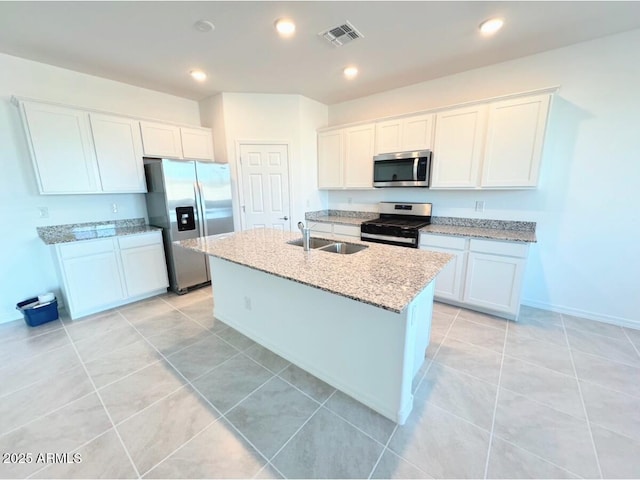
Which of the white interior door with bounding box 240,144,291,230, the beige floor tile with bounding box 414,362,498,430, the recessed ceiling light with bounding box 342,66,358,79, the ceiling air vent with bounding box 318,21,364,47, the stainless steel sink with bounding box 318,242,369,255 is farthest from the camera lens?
the white interior door with bounding box 240,144,291,230

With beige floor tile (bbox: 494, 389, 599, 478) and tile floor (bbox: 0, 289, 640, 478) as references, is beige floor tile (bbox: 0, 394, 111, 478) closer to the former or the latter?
tile floor (bbox: 0, 289, 640, 478)

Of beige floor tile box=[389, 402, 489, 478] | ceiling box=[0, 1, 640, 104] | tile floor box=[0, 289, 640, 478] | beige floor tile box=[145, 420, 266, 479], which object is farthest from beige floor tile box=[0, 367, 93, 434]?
ceiling box=[0, 1, 640, 104]

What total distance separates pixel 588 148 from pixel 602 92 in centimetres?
52

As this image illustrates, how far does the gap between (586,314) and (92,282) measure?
18.2 feet

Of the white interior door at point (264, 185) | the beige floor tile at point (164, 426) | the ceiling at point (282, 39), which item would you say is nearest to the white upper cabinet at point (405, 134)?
the ceiling at point (282, 39)

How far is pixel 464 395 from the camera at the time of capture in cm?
183

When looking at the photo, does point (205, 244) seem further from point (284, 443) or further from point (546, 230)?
point (546, 230)

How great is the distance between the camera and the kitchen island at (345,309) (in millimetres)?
1504

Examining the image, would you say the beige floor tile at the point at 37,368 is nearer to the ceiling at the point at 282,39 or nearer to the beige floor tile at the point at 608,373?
the ceiling at the point at 282,39

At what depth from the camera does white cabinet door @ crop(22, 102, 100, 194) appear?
2652mm

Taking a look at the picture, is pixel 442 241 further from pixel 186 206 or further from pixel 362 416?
pixel 186 206

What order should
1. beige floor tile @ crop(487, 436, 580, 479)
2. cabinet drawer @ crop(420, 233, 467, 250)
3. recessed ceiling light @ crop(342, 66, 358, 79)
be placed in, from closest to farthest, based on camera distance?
beige floor tile @ crop(487, 436, 580, 479) → cabinet drawer @ crop(420, 233, 467, 250) → recessed ceiling light @ crop(342, 66, 358, 79)

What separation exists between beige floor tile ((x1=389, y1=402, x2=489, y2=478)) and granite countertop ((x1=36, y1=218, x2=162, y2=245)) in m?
3.52

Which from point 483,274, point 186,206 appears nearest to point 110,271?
point 186,206
